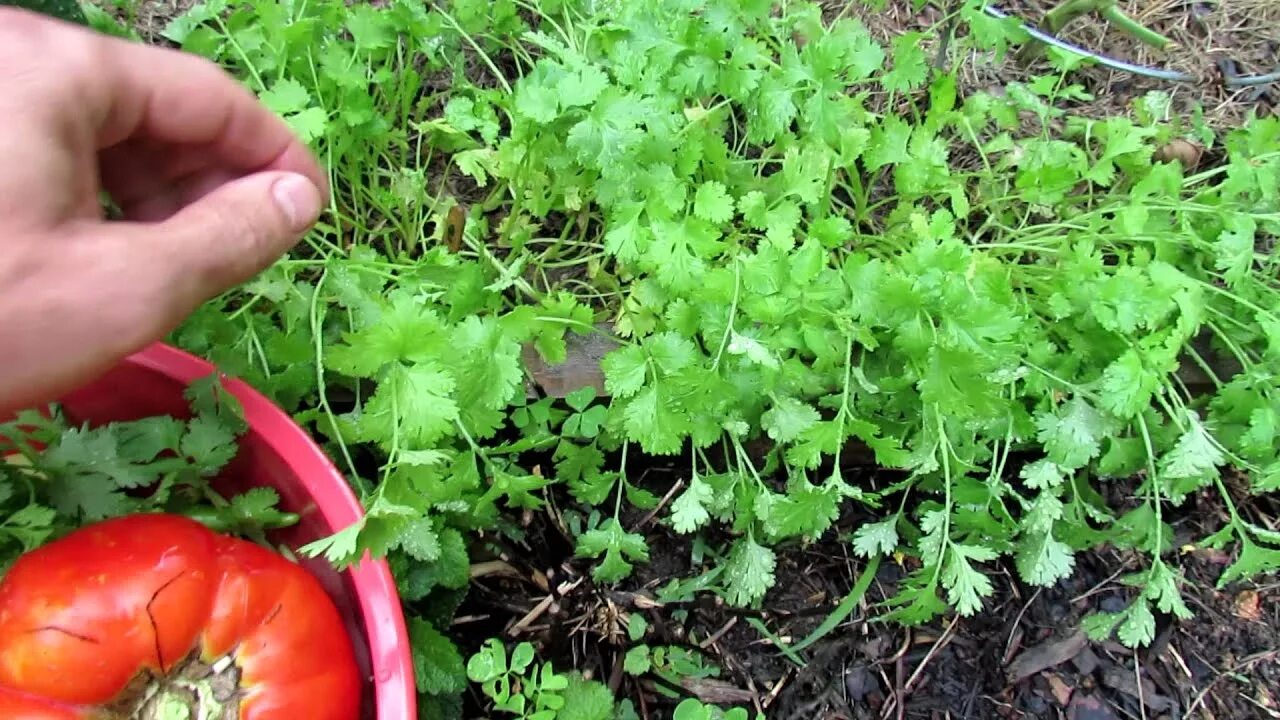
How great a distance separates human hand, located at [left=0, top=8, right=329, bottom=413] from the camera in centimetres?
77

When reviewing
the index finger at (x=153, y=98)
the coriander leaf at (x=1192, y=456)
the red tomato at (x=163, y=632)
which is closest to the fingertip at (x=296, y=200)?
the index finger at (x=153, y=98)

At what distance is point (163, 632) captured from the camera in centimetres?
103

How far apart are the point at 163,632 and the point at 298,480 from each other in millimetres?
224

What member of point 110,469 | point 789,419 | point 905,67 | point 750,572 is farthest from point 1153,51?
point 110,469

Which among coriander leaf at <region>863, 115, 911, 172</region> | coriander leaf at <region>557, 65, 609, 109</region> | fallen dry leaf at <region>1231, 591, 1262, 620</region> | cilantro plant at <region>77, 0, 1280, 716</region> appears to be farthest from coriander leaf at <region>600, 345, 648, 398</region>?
fallen dry leaf at <region>1231, 591, 1262, 620</region>

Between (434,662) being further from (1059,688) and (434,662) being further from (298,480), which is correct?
(1059,688)

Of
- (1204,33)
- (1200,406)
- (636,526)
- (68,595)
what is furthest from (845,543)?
(1204,33)

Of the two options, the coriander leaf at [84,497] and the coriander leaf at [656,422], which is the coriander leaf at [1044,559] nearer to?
the coriander leaf at [656,422]

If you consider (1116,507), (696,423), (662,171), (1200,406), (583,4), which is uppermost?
(583,4)

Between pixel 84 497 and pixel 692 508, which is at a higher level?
pixel 84 497

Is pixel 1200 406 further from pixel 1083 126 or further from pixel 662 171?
pixel 662 171

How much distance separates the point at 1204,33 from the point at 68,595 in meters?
2.56

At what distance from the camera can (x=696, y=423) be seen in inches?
54.6

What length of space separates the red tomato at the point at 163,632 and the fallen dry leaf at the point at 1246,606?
1612mm
